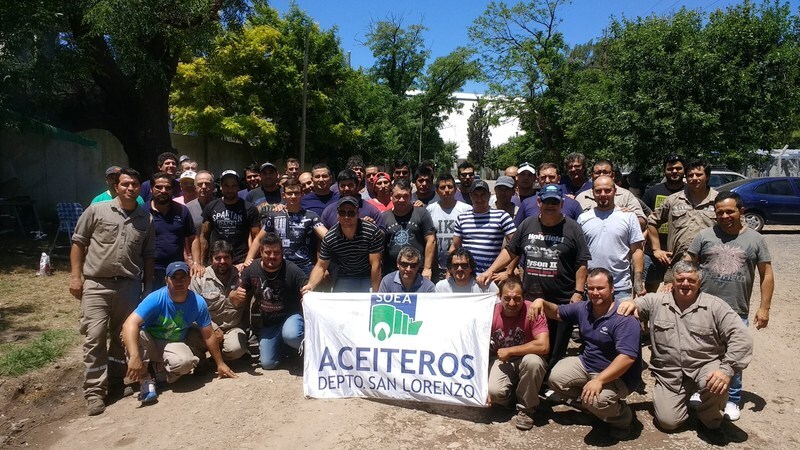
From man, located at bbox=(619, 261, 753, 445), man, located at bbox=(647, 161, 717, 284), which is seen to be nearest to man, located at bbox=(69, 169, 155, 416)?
man, located at bbox=(619, 261, 753, 445)

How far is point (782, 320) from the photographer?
750 cm

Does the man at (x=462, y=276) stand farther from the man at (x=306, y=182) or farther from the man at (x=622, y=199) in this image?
the man at (x=306, y=182)

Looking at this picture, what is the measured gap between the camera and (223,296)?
19.2 feet

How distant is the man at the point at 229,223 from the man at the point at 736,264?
14.5ft

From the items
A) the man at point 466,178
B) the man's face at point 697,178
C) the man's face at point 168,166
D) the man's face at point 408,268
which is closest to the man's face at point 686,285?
the man's face at point 697,178

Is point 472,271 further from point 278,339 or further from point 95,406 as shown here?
point 95,406

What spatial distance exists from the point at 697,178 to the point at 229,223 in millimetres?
4722

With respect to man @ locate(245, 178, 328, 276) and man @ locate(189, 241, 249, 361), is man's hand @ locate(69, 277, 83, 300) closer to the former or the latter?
man @ locate(189, 241, 249, 361)

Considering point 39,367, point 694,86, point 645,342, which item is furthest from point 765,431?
point 694,86

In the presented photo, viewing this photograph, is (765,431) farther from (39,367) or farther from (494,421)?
(39,367)

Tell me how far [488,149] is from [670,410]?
64.4 meters

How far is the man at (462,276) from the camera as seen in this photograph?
17.0 feet

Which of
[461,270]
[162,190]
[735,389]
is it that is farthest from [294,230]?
[735,389]

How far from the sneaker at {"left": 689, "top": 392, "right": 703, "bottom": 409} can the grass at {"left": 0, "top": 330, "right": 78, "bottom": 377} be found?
607 cm
